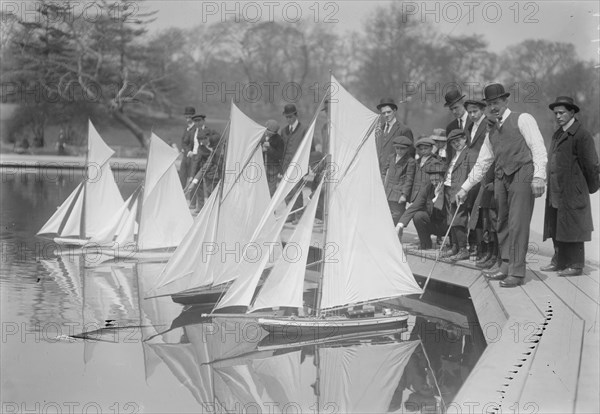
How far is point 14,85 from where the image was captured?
101ft

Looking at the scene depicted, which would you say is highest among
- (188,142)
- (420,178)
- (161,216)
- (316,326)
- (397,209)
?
(188,142)

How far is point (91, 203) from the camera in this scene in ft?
48.1

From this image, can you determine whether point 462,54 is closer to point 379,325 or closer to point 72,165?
point 72,165

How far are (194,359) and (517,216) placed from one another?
10.8 ft

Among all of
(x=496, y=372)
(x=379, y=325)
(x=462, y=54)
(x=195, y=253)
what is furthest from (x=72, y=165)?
(x=496, y=372)

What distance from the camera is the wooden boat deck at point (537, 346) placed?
5.62 meters

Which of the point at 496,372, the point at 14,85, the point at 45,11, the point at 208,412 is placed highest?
the point at 45,11

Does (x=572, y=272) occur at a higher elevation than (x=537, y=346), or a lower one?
higher

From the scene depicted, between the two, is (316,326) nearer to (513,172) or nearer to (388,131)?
(513,172)

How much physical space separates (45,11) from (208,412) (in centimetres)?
2456

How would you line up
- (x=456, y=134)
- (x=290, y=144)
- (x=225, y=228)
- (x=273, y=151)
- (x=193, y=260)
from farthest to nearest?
(x=273, y=151) < (x=290, y=144) < (x=225, y=228) < (x=193, y=260) < (x=456, y=134)

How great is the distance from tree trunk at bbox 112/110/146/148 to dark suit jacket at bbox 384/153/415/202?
79.5 feet

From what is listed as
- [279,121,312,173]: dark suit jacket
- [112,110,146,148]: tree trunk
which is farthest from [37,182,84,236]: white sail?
[112,110,146,148]: tree trunk

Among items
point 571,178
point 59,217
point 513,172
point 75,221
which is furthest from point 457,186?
point 59,217
